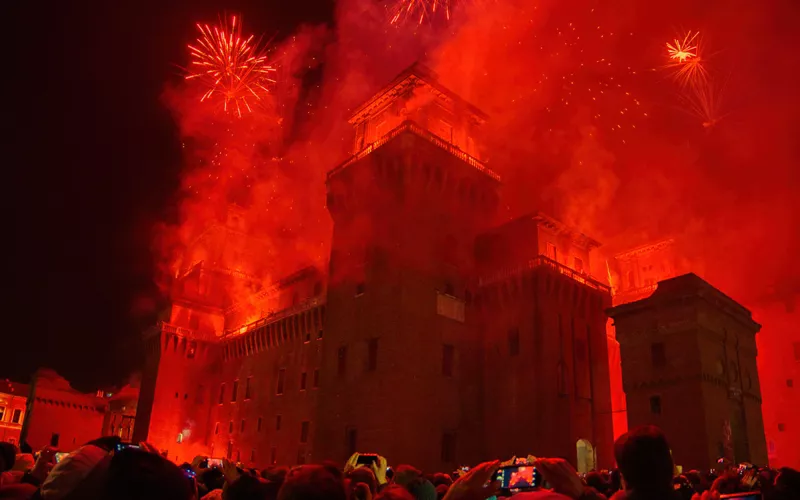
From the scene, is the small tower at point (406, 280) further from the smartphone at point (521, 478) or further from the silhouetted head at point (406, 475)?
the silhouetted head at point (406, 475)

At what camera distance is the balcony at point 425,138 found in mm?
34031

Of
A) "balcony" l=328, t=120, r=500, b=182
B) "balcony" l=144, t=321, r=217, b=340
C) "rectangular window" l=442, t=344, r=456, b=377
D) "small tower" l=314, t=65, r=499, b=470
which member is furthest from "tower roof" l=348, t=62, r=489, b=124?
"balcony" l=144, t=321, r=217, b=340

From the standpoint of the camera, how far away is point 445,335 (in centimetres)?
3312

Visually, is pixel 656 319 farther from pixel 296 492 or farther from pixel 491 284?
pixel 296 492

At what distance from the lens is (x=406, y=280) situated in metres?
32.3

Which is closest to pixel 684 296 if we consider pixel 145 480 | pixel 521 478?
pixel 521 478

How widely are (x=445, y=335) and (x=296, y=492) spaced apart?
30627mm

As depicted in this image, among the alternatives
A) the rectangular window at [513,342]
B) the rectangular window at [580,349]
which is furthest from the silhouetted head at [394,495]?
the rectangular window at [580,349]

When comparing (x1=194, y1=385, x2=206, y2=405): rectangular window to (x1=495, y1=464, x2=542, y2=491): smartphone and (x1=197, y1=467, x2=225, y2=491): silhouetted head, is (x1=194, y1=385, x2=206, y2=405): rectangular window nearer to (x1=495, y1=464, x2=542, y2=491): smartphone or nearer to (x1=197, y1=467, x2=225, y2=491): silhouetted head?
(x1=197, y1=467, x2=225, y2=491): silhouetted head

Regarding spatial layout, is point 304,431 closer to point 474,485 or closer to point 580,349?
point 580,349

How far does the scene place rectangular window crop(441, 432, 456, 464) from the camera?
103 ft

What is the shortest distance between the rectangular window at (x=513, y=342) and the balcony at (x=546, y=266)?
3030mm

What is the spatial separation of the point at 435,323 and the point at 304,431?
41.2 feet

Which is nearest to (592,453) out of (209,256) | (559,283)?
(559,283)
